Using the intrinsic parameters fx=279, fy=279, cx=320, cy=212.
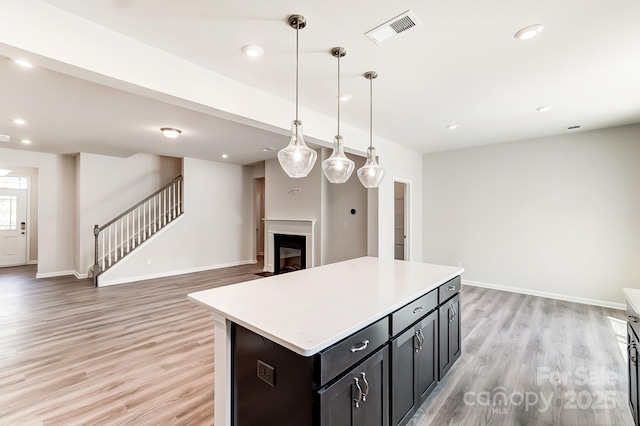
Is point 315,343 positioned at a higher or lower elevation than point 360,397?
higher

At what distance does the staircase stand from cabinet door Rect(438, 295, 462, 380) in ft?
19.9

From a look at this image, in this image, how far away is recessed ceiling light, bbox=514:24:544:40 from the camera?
1.98 meters

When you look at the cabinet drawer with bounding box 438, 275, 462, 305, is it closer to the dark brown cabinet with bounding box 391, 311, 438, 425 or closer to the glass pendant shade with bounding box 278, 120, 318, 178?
the dark brown cabinet with bounding box 391, 311, 438, 425

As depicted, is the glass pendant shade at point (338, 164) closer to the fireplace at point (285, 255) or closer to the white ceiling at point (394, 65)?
the white ceiling at point (394, 65)

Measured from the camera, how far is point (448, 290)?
7.77ft

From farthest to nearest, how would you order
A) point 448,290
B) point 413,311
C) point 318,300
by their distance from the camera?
point 448,290 < point 413,311 < point 318,300

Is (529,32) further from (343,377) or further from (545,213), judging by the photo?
(545,213)

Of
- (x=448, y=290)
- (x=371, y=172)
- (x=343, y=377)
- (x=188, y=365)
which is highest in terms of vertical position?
(x=371, y=172)

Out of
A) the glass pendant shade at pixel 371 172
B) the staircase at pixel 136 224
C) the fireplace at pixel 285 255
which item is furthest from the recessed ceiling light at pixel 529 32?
the staircase at pixel 136 224

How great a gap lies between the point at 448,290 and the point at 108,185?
23.9ft

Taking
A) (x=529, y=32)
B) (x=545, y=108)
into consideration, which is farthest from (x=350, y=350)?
(x=545, y=108)

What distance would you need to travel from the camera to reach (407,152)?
222 inches

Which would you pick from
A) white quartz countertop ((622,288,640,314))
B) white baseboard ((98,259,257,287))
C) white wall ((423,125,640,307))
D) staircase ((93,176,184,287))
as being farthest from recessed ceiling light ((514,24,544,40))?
white baseboard ((98,259,257,287))

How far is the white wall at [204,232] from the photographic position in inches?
237
